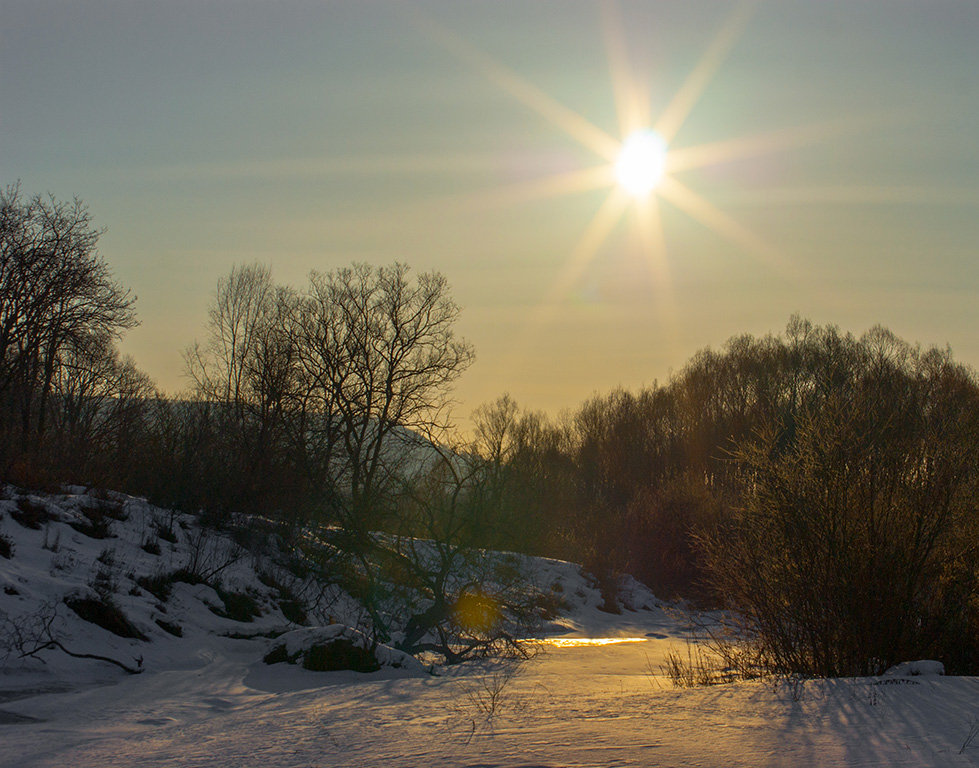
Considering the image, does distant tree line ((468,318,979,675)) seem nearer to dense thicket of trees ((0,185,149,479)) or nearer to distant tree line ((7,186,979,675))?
distant tree line ((7,186,979,675))

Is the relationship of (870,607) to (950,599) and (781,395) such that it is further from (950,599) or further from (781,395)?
(781,395)

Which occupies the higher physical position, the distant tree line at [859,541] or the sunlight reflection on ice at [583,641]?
the distant tree line at [859,541]

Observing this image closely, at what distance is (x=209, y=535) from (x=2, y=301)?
11.8 meters

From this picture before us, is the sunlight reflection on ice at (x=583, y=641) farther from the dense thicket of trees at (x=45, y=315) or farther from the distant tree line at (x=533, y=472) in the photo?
the dense thicket of trees at (x=45, y=315)

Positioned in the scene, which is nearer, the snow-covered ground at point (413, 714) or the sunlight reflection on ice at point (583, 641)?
the snow-covered ground at point (413, 714)

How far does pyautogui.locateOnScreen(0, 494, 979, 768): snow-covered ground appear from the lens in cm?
590

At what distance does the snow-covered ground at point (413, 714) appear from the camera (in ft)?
19.4

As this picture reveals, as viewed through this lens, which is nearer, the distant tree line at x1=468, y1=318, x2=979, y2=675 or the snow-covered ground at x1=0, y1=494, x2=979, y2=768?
the snow-covered ground at x1=0, y1=494, x2=979, y2=768

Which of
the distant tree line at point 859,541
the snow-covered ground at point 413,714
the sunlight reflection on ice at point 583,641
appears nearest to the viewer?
the snow-covered ground at point 413,714

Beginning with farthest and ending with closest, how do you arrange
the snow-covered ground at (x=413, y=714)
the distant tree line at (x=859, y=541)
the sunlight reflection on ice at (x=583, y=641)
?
the sunlight reflection on ice at (x=583, y=641) → the distant tree line at (x=859, y=541) → the snow-covered ground at (x=413, y=714)

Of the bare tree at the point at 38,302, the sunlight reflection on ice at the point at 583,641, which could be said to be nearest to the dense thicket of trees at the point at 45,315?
the bare tree at the point at 38,302

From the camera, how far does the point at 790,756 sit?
5605 millimetres

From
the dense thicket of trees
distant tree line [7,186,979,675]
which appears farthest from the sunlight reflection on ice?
the dense thicket of trees

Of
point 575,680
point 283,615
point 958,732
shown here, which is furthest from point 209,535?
point 958,732
